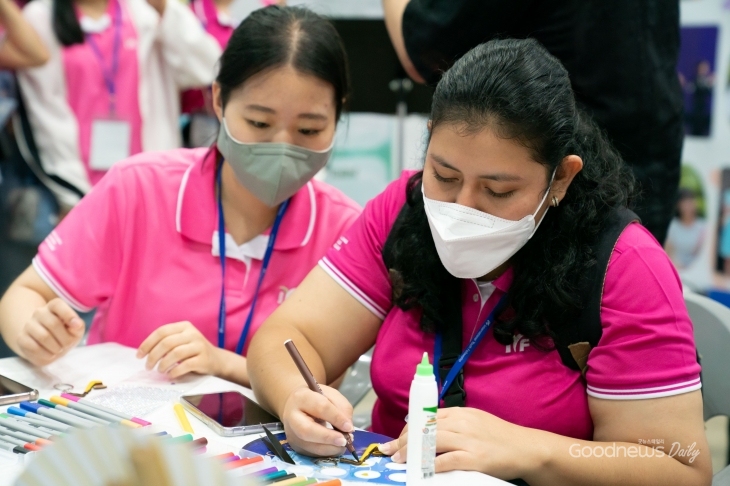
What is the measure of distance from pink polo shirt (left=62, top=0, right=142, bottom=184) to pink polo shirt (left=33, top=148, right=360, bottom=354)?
1.47 metres

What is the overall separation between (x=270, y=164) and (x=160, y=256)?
39 centimetres

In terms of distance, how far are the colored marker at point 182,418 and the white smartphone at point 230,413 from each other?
1 cm

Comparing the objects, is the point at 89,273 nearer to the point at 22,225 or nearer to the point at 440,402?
the point at 440,402

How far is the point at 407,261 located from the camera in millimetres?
1677

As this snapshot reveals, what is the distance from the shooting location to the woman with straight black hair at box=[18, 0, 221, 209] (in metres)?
3.47

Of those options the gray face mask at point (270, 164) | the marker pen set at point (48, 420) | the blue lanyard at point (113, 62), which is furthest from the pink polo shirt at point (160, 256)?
the blue lanyard at point (113, 62)

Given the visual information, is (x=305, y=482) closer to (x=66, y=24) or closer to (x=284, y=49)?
(x=284, y=49)

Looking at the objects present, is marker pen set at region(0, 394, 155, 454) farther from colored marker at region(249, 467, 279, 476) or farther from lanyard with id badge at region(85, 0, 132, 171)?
lanyard with id badge at region(85, 0, 132, 171)

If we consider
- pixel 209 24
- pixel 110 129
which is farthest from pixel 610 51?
pixel 209 24

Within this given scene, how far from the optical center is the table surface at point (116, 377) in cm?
151

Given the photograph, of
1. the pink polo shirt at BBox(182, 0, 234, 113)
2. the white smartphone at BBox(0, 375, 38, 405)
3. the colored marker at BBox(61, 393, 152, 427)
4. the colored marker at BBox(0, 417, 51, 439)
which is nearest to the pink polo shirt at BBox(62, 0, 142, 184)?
the pink polo shirt at BBox(182, 0, 234, 113)

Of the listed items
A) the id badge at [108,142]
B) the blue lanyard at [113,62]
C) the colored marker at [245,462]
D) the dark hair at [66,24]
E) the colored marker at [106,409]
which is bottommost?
the colored marker at [106,409]

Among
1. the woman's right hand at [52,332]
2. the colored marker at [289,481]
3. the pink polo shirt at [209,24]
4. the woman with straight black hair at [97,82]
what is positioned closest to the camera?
the colored marker at [289,481]

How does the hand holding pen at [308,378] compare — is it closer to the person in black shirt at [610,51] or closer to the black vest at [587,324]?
the black vest at [587,324]
